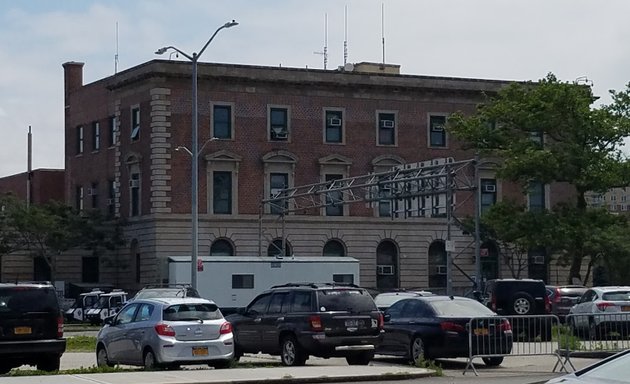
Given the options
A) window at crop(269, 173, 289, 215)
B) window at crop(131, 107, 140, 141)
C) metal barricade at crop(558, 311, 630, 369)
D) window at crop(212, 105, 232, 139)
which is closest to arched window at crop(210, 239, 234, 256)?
window at crop(269, 173, 289, 215)

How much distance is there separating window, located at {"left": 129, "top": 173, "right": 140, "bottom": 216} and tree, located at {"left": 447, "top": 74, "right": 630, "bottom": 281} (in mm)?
19387

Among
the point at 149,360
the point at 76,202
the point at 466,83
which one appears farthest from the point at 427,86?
the point at 149,360

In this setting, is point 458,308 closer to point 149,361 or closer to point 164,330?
point 164,330

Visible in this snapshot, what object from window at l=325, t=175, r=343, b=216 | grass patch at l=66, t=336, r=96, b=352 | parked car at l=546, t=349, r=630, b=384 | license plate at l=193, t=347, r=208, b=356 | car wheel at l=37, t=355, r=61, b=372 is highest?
window at l=325, t=175, r=343, b=216

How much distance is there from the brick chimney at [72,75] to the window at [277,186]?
17090mm

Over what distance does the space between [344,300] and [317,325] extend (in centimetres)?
97

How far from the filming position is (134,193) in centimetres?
6788

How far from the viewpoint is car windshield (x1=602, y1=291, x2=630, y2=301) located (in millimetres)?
Result: 36500

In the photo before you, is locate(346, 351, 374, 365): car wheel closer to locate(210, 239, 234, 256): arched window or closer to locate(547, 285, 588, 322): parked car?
locate(547, 285, 588, 322): parked car

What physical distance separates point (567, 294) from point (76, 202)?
39.7 metres

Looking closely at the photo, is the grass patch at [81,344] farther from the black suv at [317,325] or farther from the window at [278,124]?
the window at [278,124]

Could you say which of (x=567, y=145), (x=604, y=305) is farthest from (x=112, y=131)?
(x=604, y=305)

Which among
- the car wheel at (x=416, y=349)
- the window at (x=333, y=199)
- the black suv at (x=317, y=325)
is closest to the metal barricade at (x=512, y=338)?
the car wheel at (x=416, y=349)

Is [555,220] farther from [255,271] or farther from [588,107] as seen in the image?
[255,271]
